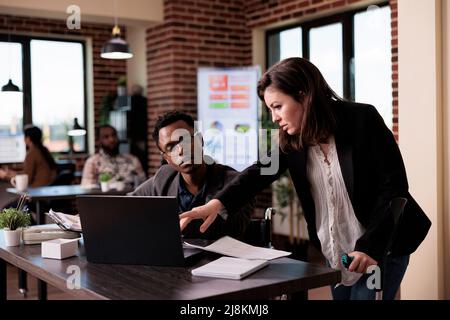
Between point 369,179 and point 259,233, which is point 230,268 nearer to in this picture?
point 369,179

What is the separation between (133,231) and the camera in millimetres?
1783

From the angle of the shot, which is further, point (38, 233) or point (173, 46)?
point (173, 46)

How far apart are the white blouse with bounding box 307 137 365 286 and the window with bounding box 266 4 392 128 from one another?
3.42 meters

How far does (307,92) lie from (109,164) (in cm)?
415

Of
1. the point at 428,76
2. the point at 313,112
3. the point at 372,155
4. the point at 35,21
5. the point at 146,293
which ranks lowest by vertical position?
the point at 146,293

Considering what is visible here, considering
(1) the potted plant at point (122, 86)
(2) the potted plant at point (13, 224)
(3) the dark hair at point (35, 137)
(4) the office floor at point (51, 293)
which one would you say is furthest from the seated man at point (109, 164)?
(2) the potted plant at point (13, 224)

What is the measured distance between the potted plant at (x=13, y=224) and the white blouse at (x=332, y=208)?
3.66 ft

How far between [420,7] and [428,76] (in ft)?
1.27

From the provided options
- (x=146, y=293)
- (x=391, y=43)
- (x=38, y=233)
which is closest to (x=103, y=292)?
(x=146, y=293)

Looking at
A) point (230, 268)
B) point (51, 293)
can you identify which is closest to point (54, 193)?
point (51, 293)

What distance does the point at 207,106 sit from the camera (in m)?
6.34

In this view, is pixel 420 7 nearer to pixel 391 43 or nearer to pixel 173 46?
pixel 391 43

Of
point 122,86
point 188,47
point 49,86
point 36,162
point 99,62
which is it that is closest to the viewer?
point 36,162

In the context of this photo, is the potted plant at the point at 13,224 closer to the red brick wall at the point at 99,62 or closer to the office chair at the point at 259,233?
the office chair at the point at 259,233
